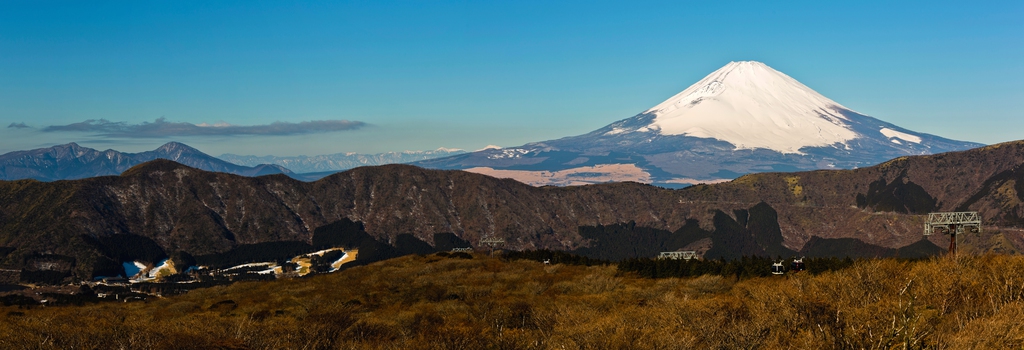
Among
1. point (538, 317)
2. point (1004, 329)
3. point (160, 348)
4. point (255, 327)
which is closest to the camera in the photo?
point (1004, 329)

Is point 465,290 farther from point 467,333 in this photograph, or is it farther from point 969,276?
point 969,276

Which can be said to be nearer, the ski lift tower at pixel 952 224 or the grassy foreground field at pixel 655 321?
the grassy foreground field at pixel 655 321

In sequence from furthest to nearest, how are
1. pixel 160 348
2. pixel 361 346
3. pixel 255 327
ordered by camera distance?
1. pixel 255 327
2. pixel 361 346
3. pixel 160 348

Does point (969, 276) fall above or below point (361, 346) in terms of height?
above

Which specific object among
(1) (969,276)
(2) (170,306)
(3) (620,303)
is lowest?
(2) (170,306)

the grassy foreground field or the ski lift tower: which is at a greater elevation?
the ski lift tower

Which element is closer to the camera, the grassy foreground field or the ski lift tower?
the grassy foreground field

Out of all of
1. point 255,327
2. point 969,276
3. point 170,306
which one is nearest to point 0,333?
point 255,327

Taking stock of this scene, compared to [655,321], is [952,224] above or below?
above

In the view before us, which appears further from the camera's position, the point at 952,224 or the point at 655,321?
the point at 952,224

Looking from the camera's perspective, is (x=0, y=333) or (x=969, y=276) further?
(x=969, y=276)

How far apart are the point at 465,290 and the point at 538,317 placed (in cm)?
4128

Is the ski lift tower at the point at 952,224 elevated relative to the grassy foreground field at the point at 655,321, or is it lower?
elevated

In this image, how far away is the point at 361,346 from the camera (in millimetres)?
75188
